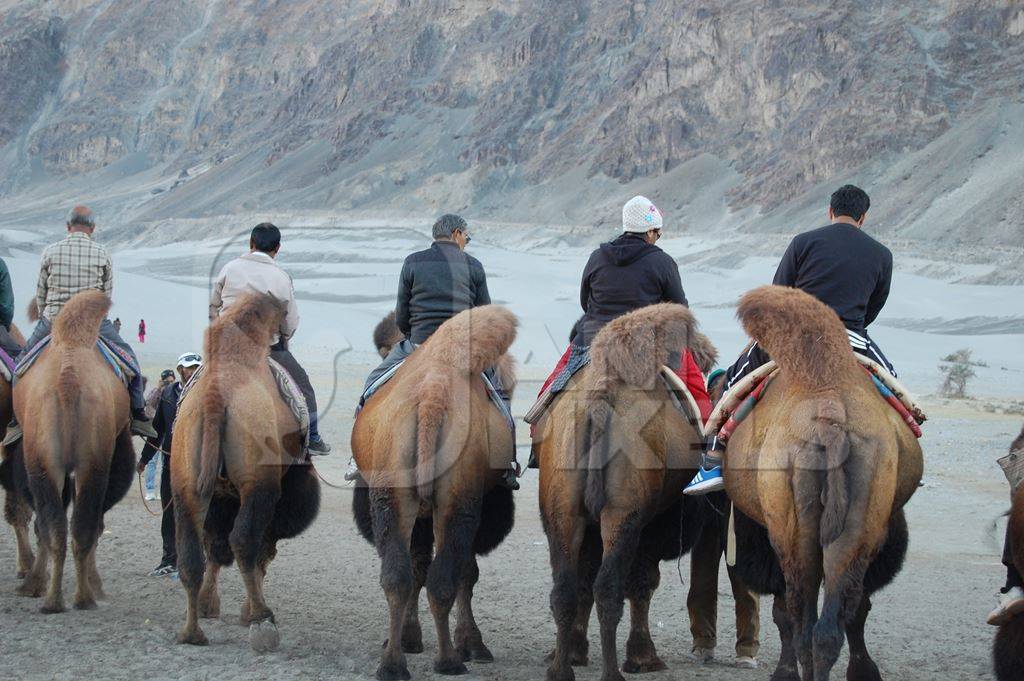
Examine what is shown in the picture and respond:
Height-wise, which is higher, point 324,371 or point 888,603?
point 324,371

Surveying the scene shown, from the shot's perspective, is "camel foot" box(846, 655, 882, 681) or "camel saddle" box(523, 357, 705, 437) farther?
"camel saddle" box(523, 357, 705, 437)

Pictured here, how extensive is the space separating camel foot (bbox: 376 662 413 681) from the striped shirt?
14.4 ft

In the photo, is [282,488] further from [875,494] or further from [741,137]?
[741,137]

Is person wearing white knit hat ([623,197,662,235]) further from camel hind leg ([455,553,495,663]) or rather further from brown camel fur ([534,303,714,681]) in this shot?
camel hind leg ([455,553,495,663])

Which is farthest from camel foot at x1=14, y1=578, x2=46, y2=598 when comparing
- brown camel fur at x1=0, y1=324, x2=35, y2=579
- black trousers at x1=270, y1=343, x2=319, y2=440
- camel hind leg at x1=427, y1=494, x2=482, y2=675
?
camel hind leg at x1=427, y1=494, x2=482, y2=675

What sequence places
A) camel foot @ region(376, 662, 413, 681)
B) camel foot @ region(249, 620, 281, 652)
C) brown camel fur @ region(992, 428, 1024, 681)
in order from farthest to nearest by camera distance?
camel foot @ region(249, 620, 281, 652) < camel foot @ region(376, 662, 413, 681) < brown camel fur @ region(992, 428, 1024, 681)

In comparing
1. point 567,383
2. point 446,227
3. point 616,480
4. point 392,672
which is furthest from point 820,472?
point 446,227

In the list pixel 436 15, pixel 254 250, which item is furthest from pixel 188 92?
pixel 254 250

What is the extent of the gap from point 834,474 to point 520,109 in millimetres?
Result: 119682

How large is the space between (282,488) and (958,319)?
50.2 meters

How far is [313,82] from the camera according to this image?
150 meters

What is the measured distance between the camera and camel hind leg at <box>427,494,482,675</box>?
→ 7.67 metres

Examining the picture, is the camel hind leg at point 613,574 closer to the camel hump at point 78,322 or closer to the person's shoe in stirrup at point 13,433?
the camel hump at point 78,322

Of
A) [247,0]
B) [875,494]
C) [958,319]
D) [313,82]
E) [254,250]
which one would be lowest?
[875,494]
